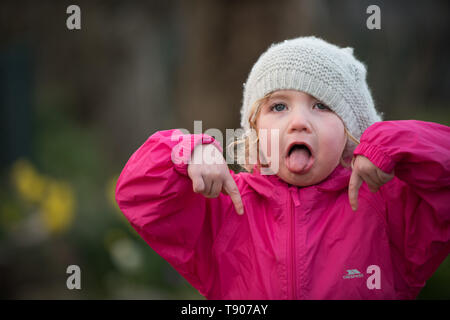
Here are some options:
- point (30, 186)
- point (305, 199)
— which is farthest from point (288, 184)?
point (30, 186)

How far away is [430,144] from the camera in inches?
59.4

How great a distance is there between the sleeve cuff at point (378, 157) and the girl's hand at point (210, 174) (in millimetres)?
473

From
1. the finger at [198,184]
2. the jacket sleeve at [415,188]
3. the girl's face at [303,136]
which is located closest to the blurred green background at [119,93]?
the jacket sleeve at [415,188]

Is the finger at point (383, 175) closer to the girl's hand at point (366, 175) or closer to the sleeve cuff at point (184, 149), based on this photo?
the girl's hand at point (366, 175)

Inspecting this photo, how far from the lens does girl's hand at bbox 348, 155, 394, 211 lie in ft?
4.97

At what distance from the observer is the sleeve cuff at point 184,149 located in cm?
157

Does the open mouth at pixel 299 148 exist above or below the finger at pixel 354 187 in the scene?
above

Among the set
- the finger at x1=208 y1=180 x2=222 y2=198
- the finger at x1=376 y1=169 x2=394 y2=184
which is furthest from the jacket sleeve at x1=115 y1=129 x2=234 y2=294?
the finger at x1=376 y1=169 x2=394 y2=184

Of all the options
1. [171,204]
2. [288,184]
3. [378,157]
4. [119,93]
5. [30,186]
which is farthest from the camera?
[119,93]

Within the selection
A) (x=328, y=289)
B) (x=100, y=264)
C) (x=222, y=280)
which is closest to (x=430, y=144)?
(x=328, y=289)

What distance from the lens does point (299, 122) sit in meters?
1.72

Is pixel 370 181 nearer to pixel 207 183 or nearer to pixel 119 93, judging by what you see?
pixel 207 183

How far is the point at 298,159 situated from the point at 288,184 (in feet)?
0.53

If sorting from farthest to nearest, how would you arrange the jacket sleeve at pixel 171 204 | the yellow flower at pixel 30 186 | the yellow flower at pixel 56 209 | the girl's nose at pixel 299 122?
1. the yellow flower at pixel 30 186
2. the yellow flower at pixel 56 209
3. the girl's nose at pixel 299 122
4. the jacket sleeve at pixel 171 204
